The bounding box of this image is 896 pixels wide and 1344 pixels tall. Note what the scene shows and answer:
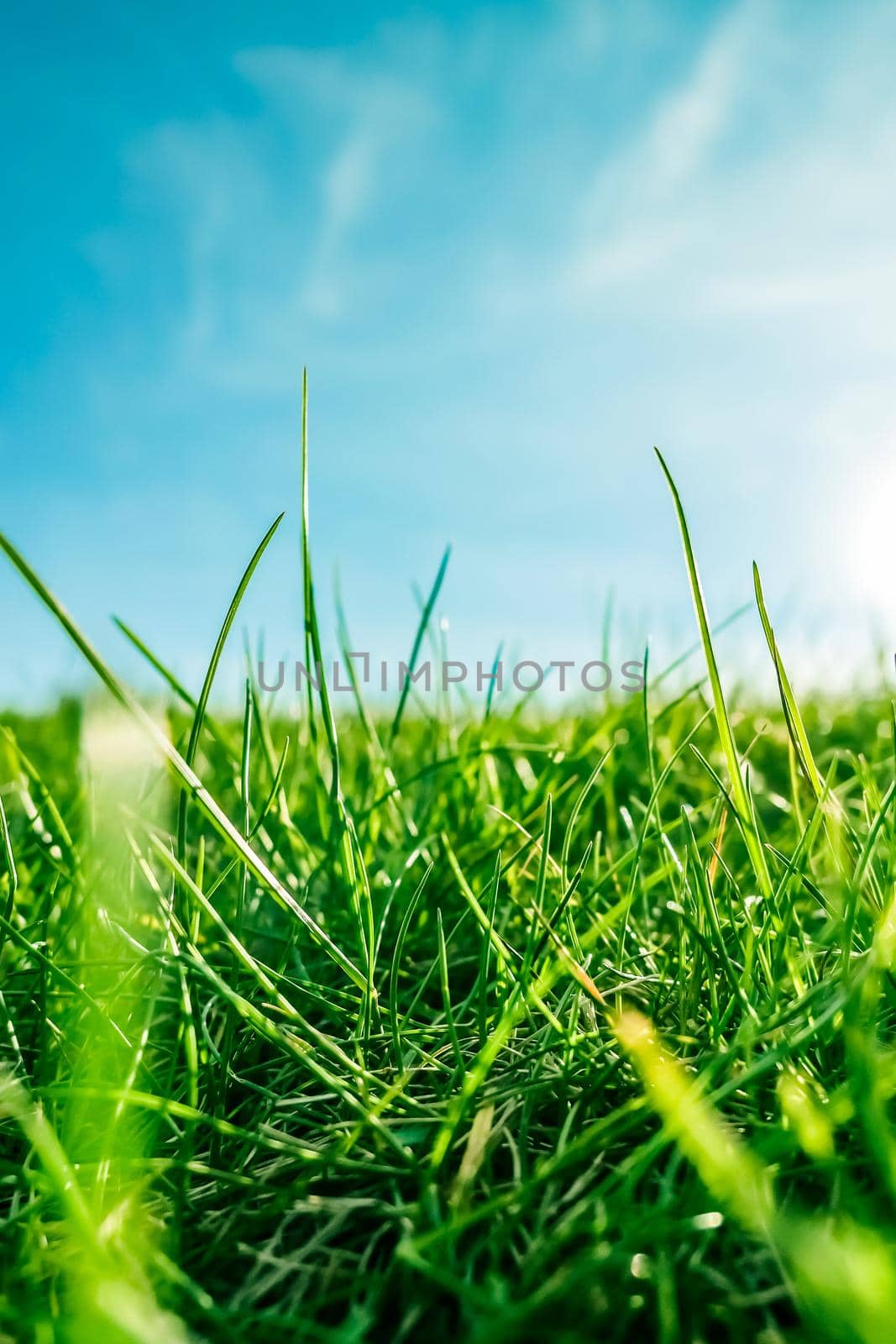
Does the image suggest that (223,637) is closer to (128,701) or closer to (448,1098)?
(128,701)

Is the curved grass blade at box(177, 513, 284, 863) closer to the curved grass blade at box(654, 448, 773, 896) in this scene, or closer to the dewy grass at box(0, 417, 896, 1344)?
the dewy grass at box(0, 417, 896, 1344)

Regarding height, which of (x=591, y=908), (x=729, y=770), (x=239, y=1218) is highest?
(x=729, y=770)

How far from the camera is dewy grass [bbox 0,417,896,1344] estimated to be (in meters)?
0.40

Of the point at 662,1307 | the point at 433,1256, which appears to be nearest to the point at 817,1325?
the point at 662,1307

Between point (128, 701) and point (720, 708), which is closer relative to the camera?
point (128, 701)

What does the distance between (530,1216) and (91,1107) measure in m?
0.32

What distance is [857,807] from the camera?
1179 mm

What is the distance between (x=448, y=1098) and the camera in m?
0.57

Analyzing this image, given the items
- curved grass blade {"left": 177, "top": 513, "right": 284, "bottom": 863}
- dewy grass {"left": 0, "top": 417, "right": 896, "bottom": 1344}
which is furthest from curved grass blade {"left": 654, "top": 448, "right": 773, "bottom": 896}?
curved grass blade {"left": 177, "top": 513, "right": 284, "bottom": 863}

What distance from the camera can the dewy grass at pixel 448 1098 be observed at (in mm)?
402

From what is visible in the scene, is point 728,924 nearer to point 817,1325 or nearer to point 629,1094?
point 629,1094

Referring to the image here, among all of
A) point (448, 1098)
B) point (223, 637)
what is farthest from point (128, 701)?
point (448, 1098)

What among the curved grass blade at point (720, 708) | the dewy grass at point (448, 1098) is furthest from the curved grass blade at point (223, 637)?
the curved grass blade at point (720, 708)

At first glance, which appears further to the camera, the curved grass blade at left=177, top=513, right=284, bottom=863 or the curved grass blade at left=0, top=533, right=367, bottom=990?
the curved grass blade at left=177, top=513, right=284, bottom=863
